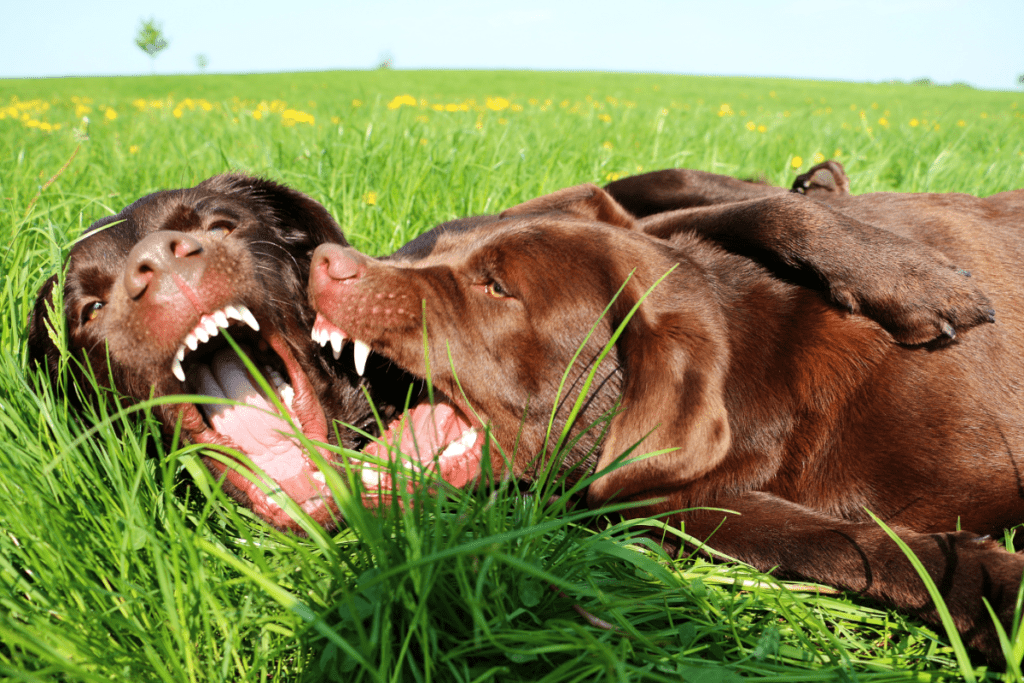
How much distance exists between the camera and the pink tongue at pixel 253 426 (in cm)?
224

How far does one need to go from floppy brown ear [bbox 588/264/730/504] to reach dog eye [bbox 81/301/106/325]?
67.9 inches

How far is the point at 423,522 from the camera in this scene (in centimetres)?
146

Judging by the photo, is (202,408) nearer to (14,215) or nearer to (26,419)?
(26,419)

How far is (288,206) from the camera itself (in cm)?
289

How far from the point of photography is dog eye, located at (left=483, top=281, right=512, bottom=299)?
2.14m

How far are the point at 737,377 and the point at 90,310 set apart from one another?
2104 mm

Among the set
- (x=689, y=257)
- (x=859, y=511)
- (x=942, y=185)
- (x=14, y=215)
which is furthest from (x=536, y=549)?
(x=942, y=185)

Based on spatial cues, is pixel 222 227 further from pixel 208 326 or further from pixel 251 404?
pixel 251 404

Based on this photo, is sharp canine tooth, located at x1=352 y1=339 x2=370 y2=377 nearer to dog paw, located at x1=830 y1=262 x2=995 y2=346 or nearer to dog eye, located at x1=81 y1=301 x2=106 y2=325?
dog eye, located at x1=81 y1=301 x2=106 y2=325

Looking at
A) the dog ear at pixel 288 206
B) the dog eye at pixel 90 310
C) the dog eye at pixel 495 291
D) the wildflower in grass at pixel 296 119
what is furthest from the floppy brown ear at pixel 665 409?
the wildflower in grass at pixel 296 119

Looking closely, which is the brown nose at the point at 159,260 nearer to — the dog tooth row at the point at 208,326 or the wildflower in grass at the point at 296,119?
the dog tooth row at the point at 208,326

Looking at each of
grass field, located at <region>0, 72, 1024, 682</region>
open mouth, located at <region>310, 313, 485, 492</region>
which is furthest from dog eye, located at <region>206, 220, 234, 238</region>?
open mouth, located at <region>310, 313, 485, 492</region>

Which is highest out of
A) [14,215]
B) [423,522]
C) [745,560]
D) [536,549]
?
[14,215]

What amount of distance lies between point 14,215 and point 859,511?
350 centimetres
